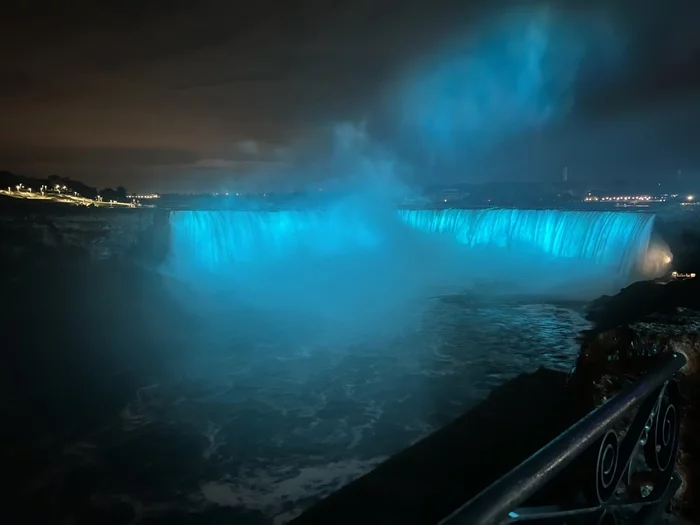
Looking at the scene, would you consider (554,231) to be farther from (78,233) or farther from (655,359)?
(655,359)

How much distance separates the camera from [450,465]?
8.04 metres

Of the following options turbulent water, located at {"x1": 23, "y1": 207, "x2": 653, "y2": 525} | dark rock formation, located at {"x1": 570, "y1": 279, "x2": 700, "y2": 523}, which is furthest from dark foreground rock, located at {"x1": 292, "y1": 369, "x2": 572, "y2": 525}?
dark rock formation, located at {"x1": 570, "y1": 279, "x2": 700, "y2": 523}

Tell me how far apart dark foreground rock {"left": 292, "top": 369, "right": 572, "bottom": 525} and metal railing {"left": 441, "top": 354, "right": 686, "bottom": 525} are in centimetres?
520

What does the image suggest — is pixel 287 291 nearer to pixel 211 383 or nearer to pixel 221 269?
pixel 221 269

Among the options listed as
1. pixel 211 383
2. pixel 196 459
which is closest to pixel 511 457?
pixel 196 459

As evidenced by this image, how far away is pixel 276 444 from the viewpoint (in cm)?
987

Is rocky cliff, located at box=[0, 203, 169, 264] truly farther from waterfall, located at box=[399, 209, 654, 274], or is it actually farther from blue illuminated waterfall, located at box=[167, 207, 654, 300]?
waterfall, located at box=[399, 209, 654, 274]

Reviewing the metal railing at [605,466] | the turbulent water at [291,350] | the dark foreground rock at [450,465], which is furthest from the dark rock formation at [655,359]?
the turbulent water at [291,350]

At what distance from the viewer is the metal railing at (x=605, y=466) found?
1.17m

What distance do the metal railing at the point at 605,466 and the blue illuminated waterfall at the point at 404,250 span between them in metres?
23.0

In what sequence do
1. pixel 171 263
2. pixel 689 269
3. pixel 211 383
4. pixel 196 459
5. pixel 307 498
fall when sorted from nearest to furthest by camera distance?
pixel 307 498 → pixel 196 459 → pixel 211 383 → pixel 689 269 → pixel 171 263

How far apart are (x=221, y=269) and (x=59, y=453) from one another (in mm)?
22199

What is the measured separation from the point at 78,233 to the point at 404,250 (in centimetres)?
2563

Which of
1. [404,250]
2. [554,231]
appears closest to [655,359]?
[554,231]
